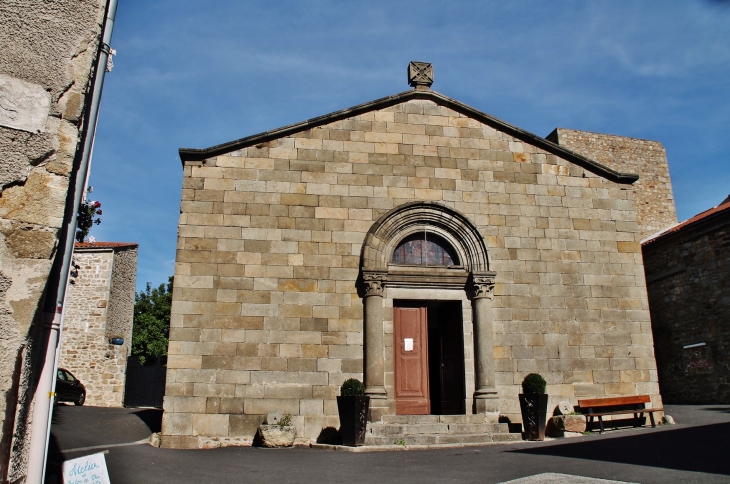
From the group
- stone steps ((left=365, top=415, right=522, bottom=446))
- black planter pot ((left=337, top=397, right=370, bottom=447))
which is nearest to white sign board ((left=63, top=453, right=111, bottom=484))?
black planter pot ((left=337, top=397, right=370, bottom=447))

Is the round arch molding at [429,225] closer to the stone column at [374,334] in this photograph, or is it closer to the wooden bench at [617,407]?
the stone column at [374,334]

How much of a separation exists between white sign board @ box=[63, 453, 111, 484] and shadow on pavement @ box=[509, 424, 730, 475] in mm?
5963

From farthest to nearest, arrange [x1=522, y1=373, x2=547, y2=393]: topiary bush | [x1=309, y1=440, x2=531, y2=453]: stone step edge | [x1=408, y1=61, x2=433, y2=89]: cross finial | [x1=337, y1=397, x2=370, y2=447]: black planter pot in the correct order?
1. [x1=408, y1=61, x2=433, y2=89]: cross finial
2. [x1=522, y1=373, x2=547, y2=393]: topiary bush
3. [x1=337, y1=397, x2=370, y2=447]: black planter pot
4. [x1=309, y1=440, x2=531, y2=453]: stone step edge

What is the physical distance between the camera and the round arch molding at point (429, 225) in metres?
11.2

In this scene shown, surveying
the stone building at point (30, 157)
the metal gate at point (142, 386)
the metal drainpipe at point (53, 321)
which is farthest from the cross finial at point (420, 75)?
the metal gate at point (142, 386)

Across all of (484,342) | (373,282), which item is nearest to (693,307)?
(484,342)

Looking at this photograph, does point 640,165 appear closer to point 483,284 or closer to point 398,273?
point 483,284

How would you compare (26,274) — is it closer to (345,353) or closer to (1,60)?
(1,60)

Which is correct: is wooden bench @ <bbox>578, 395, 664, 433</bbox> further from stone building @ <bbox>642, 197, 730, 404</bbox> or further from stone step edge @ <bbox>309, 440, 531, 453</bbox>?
stone building @ <bbox>642, 197, 730, 404</bbox>

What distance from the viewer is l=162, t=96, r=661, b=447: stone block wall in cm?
1017

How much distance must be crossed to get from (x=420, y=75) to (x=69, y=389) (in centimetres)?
1440

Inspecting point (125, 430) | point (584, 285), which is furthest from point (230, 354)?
point (584, 285)

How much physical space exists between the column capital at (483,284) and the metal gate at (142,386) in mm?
14761

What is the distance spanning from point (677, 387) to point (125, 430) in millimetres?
15206
